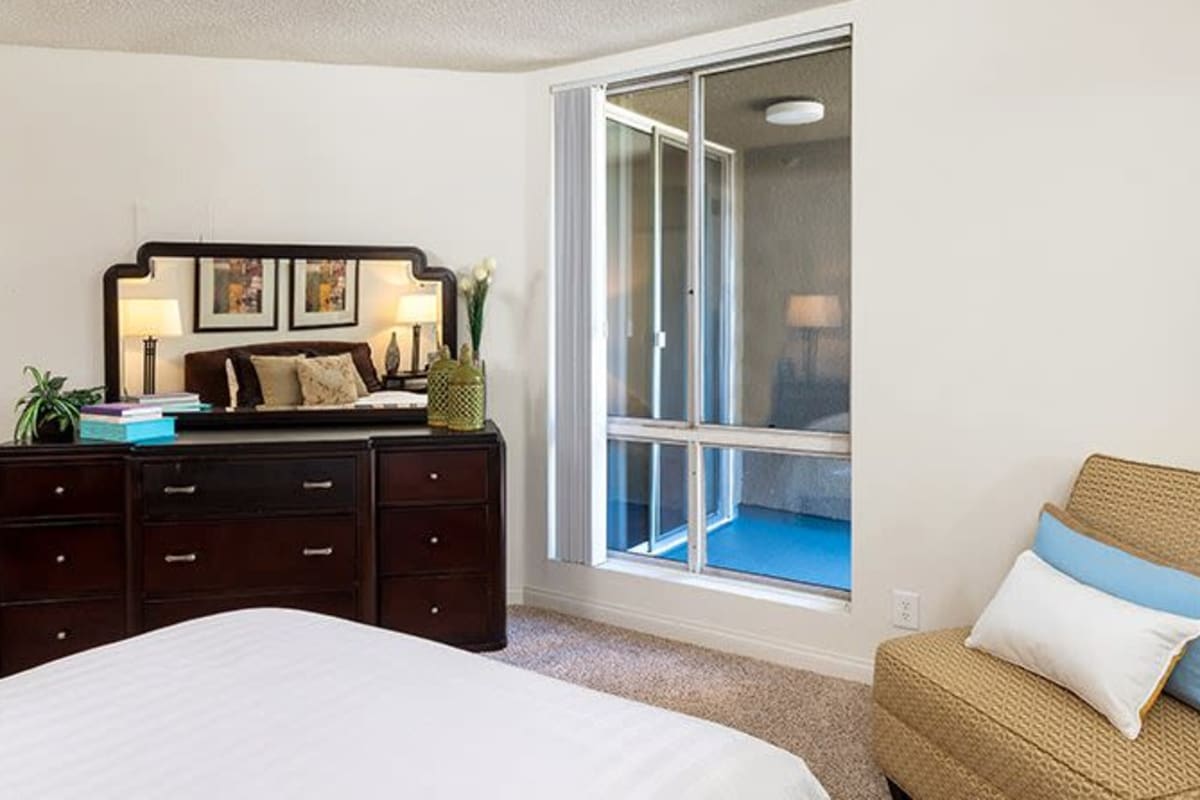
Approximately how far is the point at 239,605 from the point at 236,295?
1231mm

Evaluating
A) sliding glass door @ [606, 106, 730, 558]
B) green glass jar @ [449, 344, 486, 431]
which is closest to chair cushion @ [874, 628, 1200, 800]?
sliding glass door @ [606, 106, 730, 558]

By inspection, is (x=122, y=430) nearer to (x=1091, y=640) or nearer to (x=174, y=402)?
(x=174, y=402)

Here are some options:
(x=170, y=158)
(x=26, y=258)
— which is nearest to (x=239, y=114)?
(x=170, y=158)

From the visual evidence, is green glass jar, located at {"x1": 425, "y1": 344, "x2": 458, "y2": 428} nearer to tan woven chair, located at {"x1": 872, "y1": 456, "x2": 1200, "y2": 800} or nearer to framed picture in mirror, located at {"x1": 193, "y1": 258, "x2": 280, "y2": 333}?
framed picture in mirror, located at {"x1": 193, "y1": 258, "x2": 280, "y2": 333}

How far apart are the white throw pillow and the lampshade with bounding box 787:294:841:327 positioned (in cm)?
129

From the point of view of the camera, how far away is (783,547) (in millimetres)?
3396

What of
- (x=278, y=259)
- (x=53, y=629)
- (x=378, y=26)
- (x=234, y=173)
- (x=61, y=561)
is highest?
(x=378, y=26)

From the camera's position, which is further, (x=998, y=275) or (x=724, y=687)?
(x=724, y=687)

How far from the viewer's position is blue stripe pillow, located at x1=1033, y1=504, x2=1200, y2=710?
1829 millimetres

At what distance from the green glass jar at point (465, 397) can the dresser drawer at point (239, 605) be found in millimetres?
735

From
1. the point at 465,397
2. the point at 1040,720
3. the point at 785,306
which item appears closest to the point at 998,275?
the point at 785,306

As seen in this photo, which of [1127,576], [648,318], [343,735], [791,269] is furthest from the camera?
[648,318]

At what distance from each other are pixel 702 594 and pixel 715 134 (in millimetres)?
1791

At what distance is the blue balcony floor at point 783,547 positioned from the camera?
3236 mm
